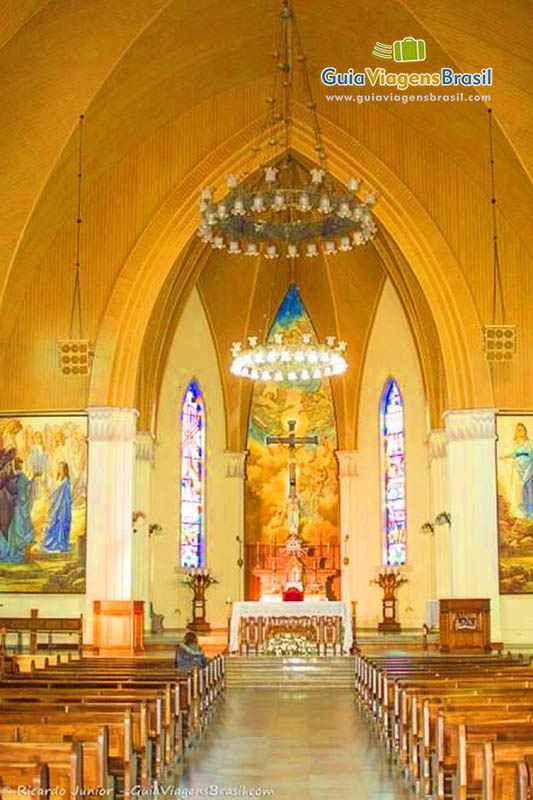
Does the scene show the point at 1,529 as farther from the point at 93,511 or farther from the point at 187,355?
the point at 187,355

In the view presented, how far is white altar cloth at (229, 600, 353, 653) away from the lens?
24359 millimetres

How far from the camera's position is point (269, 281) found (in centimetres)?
3538

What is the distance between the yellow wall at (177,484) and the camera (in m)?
33.0

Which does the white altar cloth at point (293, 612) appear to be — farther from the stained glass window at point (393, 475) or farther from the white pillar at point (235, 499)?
the white pillar at point (235, 499)

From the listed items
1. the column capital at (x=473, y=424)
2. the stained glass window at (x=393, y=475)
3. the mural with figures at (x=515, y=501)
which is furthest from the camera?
the stained glass window at (x=393, y=475)

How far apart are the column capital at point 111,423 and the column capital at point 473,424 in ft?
23.8

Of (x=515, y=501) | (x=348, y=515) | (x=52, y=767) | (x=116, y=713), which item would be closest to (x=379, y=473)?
(x=348, y=515)

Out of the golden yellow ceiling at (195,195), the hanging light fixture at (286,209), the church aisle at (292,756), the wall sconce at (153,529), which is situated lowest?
the church aisle at (292,756)

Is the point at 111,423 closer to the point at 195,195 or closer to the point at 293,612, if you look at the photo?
the point at 195,195

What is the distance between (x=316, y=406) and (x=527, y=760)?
98.3 ft

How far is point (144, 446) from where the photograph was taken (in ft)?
101

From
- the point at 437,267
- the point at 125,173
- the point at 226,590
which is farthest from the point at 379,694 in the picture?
the point at 226,590

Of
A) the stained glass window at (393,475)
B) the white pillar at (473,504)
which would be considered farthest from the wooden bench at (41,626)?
the stained glass window at (393,475)

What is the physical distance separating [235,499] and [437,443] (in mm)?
7549
